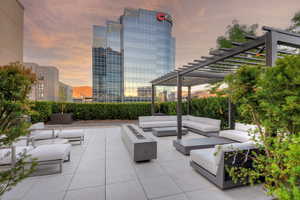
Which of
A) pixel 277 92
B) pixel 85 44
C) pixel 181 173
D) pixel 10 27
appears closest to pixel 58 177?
pixel 181 173

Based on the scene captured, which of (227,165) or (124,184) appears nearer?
(227,165)

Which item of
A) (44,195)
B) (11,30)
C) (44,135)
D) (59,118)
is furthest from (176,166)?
(11,30)

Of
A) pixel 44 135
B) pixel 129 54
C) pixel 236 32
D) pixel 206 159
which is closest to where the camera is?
pixel 206 159

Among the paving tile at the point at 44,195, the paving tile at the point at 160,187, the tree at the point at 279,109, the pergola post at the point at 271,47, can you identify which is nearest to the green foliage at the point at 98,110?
the paving tile at the point at 44,195

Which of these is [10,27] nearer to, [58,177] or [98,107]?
[98,107]

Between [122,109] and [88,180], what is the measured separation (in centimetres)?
821

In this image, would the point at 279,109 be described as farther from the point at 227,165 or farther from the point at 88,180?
the point at 88,180

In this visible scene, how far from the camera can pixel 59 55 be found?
1195 centimetres

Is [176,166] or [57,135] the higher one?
[57,135]

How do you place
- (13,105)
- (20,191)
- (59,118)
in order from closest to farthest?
1. (13,105)
2. (20,191)
3. (59,118)

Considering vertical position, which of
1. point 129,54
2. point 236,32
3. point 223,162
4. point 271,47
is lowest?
point 223,162

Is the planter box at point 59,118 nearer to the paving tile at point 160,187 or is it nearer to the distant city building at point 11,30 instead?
the distant city building at point 11,30

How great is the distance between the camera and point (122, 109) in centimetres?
1072

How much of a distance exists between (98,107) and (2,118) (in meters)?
9.35
